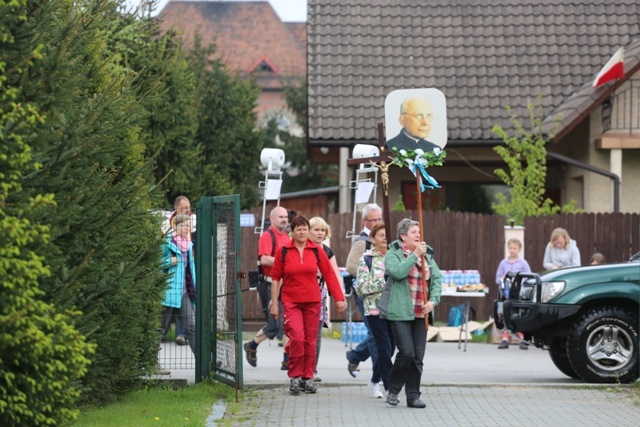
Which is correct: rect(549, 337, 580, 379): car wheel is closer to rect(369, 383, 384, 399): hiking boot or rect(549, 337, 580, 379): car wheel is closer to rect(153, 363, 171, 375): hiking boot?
rect(369, 383, 384, 399): hiking boot

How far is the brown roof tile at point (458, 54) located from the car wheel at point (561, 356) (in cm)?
1174

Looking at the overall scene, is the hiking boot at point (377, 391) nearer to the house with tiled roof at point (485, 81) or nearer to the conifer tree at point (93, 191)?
the conifer tree at point (93, 191)

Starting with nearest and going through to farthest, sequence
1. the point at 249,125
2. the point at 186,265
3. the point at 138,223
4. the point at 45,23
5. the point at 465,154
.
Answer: the point at 45,23, the point at 138,223, the point at 186,265, the point at 465,154, the point at 249,125

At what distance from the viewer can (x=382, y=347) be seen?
12734 millimetres

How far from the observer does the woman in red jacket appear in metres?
13.0

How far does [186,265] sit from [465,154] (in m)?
13.7

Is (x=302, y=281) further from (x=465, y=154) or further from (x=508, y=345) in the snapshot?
(x=465, y=154)

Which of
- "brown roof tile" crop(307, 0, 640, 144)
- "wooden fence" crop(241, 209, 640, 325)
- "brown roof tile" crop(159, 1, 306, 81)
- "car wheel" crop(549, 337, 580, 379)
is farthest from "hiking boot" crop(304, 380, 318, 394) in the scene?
"brown roof tile" crop(159, 1, 306, 81)

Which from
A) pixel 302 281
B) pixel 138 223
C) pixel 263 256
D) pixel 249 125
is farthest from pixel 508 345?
pixel 249 125

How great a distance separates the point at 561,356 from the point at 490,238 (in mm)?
8827

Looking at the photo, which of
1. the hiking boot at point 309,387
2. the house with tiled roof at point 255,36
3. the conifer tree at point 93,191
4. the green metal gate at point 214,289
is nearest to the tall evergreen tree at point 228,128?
the green metal gate at point 214,289

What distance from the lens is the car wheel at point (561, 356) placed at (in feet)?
48.5

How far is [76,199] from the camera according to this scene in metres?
8.45

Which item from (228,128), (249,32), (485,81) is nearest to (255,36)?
(249,32)
